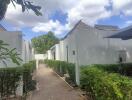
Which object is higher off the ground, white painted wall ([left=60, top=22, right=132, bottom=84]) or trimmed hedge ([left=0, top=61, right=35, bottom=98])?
white painted wall ([left=60, top=22, right=132, bottom=84])

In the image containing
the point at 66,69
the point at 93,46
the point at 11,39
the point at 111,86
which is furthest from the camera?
the point at 66,69

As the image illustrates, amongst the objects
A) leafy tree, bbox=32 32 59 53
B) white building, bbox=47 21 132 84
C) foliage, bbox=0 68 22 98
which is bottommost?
foliage, bbox=0 68 22 98

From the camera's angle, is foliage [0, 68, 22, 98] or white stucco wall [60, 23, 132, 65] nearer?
foliage [0, 68, 22, 98]

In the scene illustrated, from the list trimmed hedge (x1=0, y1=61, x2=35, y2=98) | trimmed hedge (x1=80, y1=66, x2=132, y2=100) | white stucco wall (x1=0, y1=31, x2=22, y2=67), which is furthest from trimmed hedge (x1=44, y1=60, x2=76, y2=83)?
trimmed hedge (x1=80, y1=66, x2=132, y2=100)

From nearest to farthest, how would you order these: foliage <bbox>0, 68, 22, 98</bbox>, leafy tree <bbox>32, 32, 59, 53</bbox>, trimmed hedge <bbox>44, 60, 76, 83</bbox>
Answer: foliage <bbox>0, 68, 22, 98</bbox> < trimmed hedge <bbox>44, 60, 76, 83</bbox> < leafy tree <bbox>32, 32, 59, 53</bbox>

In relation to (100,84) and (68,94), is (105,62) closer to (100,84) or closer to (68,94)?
(68,94)

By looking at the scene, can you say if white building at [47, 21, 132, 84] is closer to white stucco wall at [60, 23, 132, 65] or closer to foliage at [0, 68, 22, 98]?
white stucco wall at [60, 23, 132, 65]

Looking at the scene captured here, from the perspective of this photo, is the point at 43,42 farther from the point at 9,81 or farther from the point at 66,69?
the point at 9,81

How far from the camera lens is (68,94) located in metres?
11.9

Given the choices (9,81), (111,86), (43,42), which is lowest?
(9,81)

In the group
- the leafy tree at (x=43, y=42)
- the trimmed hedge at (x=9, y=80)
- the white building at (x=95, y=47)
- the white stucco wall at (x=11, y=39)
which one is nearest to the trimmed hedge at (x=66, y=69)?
the white building at (x=95, y=47)

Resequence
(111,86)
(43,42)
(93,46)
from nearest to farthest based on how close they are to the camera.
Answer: (111,86), (93,46), (43,42)

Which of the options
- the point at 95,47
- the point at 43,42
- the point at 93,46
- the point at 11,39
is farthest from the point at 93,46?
the point at 43,42

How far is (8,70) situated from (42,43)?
227 feet
